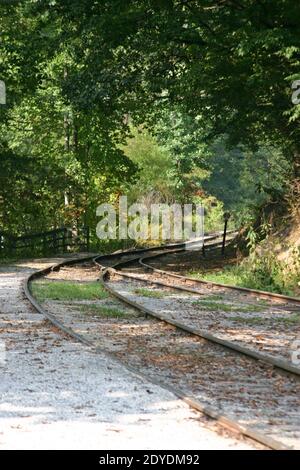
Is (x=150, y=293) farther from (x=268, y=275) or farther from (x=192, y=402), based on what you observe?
(x=192, y=402)

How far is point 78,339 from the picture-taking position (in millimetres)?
10719

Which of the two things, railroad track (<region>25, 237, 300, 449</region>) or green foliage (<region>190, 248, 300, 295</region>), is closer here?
railroad track (<region>25, 237, 300, 449</region>)

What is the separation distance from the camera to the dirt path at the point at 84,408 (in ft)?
19.2

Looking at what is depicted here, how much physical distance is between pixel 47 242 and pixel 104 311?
68.5ft

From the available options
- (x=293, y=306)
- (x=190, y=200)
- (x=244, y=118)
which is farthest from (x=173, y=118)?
(x=293, y=306)

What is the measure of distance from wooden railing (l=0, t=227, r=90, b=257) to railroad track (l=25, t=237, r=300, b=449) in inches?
735

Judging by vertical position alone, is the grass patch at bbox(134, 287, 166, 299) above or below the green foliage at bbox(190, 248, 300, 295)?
below

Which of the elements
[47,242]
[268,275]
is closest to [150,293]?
[268,275]

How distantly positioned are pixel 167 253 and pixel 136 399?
27157 mm

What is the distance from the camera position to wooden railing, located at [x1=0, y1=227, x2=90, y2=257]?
3297 cm

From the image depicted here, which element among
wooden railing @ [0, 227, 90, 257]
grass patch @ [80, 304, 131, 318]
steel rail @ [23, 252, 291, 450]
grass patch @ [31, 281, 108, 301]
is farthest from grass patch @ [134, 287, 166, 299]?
wooden railing @ [0, 227, 90, 257]

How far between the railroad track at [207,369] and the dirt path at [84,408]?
241mm

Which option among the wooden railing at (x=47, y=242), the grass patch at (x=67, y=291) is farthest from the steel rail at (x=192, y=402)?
the wooden railing at (x=47, y=242)

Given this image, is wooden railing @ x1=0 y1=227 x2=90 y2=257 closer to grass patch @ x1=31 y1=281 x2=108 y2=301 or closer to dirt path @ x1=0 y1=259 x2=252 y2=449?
grass patch @ x1=31 y1=281 x2=108 y2=301
